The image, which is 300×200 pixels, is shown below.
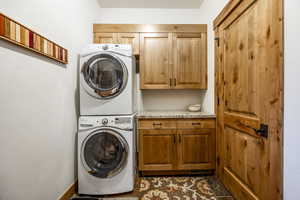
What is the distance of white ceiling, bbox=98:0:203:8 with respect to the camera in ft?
9.17

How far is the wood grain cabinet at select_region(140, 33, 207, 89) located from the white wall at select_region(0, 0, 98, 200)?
1055 millimetres

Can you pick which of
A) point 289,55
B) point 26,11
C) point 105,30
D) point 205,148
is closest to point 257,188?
point 205,148

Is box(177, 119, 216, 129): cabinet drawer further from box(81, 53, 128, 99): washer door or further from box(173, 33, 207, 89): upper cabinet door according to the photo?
box(81, 53, 128, 99): washer door

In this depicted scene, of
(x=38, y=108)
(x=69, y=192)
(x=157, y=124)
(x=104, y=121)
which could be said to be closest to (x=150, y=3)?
(x=157, y=124)

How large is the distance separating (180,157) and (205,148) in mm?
366

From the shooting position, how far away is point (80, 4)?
7.29ft

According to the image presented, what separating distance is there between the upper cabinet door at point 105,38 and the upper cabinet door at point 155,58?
43cm

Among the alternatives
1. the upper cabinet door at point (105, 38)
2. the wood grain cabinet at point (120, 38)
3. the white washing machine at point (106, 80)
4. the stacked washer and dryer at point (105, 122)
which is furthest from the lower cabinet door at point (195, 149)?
the upper cabinet door at point (105, 38)

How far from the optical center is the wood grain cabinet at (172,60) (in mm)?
2699

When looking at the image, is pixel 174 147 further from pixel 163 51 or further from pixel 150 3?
pixel 150 3

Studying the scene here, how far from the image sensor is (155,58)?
8.91 ft

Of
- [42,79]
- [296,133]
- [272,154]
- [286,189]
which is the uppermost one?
[42,79]

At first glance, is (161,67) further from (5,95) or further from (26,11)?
(5,95)

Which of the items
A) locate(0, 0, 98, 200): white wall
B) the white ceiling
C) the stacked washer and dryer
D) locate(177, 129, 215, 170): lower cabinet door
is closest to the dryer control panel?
the stacked washer and dryer
